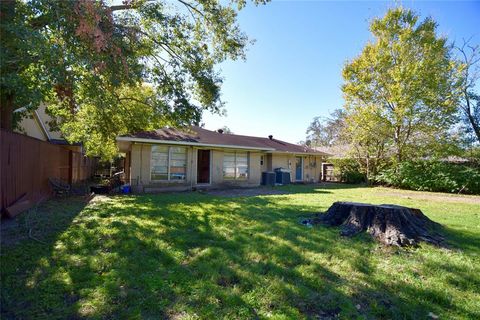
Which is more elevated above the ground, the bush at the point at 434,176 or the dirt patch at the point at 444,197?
the bush at the point at 434,176

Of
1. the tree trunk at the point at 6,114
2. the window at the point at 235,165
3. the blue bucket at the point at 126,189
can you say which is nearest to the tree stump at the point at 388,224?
the tree trunk at the point at 6,114

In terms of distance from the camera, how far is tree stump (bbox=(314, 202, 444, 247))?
496 cm

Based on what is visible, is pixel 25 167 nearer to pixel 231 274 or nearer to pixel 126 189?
pixel 126 189

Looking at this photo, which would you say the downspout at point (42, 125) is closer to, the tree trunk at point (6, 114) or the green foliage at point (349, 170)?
the tree trunk at point (6, 114)

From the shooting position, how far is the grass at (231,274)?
2.91 meters

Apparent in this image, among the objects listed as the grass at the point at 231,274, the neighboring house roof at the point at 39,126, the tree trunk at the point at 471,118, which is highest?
the tree trunk at the point at 471,118

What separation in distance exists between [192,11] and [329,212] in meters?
9.61

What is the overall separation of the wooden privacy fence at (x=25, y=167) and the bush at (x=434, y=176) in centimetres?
1877

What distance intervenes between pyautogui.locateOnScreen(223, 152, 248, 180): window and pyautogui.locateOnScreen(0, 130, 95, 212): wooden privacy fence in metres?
8.36

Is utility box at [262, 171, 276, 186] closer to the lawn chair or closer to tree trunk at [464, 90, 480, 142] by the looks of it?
the lawn chair

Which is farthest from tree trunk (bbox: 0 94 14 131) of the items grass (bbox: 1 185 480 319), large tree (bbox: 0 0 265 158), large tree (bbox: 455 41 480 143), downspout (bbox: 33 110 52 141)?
large tree (bbox: 455 41 480 143)

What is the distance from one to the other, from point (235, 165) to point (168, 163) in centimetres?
447

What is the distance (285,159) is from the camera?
69.2 feet

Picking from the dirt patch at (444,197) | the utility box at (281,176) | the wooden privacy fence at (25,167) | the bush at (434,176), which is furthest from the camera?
the utility box at (281,176)
